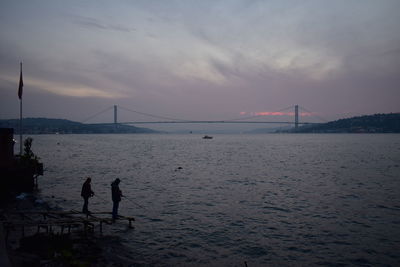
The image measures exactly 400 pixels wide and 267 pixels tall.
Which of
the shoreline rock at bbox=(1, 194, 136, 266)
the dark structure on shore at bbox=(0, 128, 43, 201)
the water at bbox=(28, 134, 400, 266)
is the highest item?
the dark structure on shore at bbox=(0, 128, 43, 201)

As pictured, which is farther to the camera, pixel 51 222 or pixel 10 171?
pixel 10 171

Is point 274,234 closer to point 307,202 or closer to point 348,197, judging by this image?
point 307,202

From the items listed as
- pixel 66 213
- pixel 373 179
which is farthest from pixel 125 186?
pixel 373 179

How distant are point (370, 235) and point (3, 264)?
1343cm

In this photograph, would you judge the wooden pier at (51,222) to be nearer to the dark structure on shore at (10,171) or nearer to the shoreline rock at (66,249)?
the shoreline rock at (66,249)

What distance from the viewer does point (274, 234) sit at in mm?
13172

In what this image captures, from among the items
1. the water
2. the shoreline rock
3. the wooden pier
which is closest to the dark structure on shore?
the water

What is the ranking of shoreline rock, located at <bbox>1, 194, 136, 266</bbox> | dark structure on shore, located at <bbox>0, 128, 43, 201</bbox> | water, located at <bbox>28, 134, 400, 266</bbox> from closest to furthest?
shoreline rock, located at <bbox>1, 194, 136, 266</bbox> < water, located at <bbox>28, 134, 400, 266</bbox> < dark structure on shore, located at <bbox>0, 128, 43, 201</bbox>

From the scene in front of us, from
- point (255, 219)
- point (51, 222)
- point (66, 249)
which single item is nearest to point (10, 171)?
point (51, 222)

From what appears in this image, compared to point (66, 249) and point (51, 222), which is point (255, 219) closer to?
point (66, 249)

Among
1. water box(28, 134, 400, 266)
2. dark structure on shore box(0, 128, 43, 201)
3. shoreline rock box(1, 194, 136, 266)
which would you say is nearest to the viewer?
shoreline rock box(1, 194, 136, 266)

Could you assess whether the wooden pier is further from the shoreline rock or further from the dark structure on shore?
the dark structure on shore

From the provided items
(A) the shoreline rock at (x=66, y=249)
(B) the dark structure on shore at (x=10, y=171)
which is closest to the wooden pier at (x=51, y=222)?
(A) the shoreline rock at (x=66, y=249)

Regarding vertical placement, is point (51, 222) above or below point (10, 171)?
below
